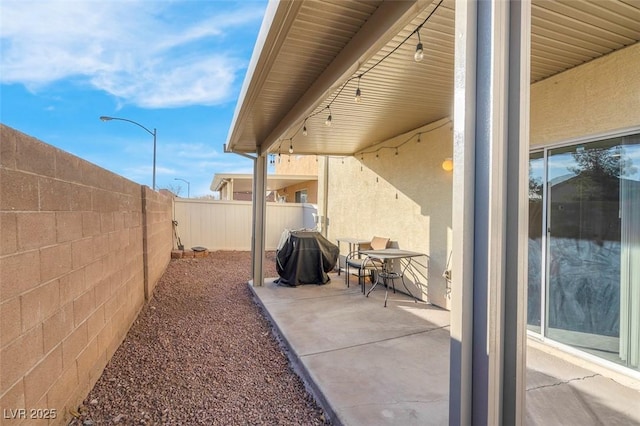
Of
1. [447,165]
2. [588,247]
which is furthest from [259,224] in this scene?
[588,247]

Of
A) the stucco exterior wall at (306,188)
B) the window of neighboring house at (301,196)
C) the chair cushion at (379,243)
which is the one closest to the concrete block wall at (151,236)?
the chair cushion at (379,243)

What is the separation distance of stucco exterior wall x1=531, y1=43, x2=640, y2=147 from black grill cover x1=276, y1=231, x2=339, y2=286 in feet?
13.0

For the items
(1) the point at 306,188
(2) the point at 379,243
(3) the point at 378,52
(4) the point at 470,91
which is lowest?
(2) the point at 379,243

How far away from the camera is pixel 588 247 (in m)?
3.14

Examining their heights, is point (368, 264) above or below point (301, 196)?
below

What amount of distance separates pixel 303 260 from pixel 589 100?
466 cm

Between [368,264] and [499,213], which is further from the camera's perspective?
[368,264]

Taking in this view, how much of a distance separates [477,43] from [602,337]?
3.02 metres

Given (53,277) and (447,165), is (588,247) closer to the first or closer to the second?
(447,165)

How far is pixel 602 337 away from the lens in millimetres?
3004

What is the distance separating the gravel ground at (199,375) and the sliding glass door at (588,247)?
2.53 meters

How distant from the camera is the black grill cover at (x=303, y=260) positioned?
6.31 m

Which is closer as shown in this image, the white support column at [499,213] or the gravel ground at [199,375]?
the white support column at [499,213]

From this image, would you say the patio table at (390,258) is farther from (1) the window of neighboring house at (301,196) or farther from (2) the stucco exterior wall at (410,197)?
(1) the window of neighboring house at (301,196)
